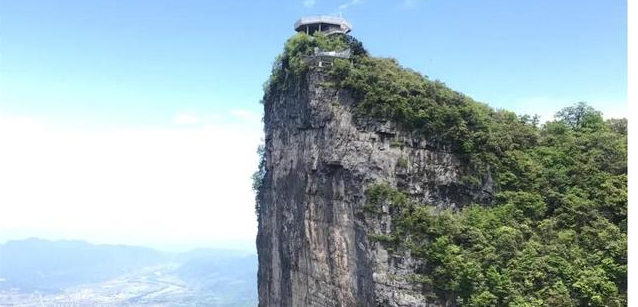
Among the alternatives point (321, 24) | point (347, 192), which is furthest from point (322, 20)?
point (347, 192)

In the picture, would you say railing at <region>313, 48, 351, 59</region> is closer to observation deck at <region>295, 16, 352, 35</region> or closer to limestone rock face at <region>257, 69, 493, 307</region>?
limestone rock face at <region>257, 69, 493, 307</region>

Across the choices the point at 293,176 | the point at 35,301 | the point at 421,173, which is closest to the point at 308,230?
the point at 293,176

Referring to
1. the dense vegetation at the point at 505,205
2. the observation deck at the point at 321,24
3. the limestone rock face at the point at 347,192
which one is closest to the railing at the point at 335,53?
the dense vegetation at the point at 505,205

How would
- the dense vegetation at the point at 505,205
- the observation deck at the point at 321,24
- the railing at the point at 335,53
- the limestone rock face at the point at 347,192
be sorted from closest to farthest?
the dense vegetation at the point at 505,205, the limestone rock face at the point at 347,192, the railing at the point at 335,53, the observation deck at the point at 321,24

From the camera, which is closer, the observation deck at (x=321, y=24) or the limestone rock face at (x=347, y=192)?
the limestone rock face at (x=347, y=192)

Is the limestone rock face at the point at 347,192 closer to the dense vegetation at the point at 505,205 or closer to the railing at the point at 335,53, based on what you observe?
the dense vegetation at the point at 505,205

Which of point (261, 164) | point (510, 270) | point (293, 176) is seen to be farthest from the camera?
point (261, 164)

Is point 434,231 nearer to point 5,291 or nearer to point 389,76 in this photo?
point 389,76
